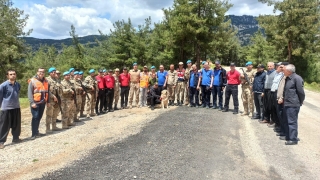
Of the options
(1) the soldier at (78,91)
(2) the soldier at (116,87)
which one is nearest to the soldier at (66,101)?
(1) the soldier at (78,91)

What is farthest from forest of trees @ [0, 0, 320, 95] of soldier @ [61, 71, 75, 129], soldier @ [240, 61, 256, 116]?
soldier @ [61, 71, 75, 129]

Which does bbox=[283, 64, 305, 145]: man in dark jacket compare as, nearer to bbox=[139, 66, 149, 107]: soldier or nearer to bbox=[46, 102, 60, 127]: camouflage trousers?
bbox=[139, 66, 149, 107]: soldier

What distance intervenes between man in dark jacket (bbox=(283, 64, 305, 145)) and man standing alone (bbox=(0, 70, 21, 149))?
7.49 meters

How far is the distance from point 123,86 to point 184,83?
2.87 m

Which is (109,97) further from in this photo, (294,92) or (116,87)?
(294,92)

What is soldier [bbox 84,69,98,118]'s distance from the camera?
1056cm

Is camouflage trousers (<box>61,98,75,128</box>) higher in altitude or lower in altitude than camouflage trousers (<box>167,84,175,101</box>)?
lower

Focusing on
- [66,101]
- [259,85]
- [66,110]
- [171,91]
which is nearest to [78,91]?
[66,101]

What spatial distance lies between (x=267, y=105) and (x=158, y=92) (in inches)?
199

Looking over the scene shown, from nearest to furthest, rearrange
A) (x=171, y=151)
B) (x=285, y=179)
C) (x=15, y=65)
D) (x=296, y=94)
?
(x=285, y=179) < (x=171, y=151) < (x=296, y=94) < (x=15, y=65)

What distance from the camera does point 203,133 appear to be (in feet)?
24.5

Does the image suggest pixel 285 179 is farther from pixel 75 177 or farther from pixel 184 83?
pixel 184 83

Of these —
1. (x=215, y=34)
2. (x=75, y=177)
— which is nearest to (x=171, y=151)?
(x=75, y=177)

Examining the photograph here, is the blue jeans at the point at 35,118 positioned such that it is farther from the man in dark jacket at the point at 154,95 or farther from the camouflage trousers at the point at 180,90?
the camouflage trousers at the point at 180,90
